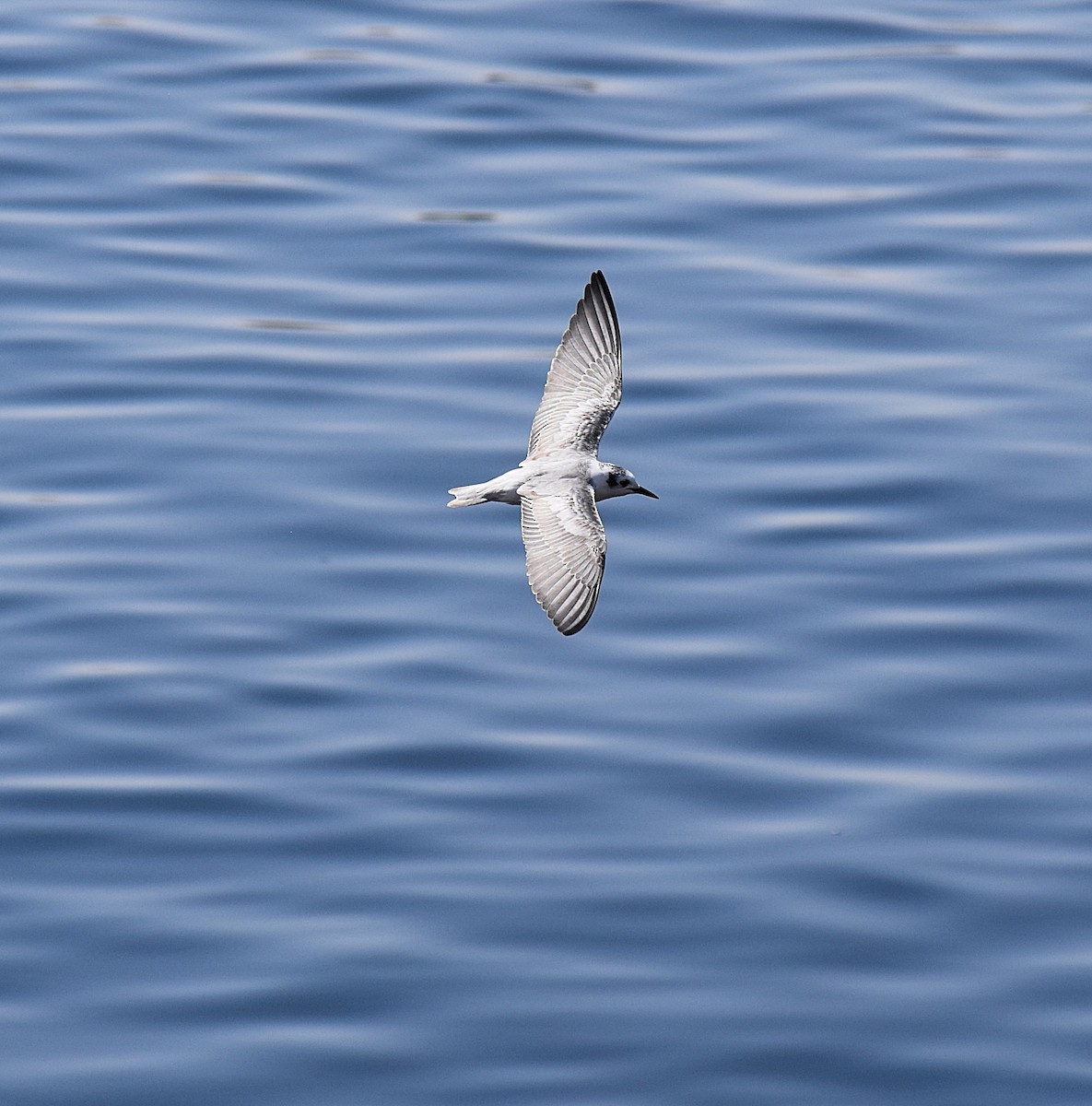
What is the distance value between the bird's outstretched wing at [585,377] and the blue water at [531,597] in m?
2.06

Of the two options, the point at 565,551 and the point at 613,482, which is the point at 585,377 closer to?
the point at 613,482

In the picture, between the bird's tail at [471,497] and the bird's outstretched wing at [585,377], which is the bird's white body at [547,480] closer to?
the bird's tail at [471,497]

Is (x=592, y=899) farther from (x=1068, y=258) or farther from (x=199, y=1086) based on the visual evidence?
(x=1068, y=258)

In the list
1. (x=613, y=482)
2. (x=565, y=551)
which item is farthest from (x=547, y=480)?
(x=565, y=551)

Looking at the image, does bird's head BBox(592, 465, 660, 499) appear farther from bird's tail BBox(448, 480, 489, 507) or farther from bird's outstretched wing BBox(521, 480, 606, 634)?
bird's tail BBox(448, 480, 489, 507)

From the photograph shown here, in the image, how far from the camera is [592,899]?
15000mm

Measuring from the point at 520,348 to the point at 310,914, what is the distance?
7.58 meters

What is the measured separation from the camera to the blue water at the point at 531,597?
557 inches

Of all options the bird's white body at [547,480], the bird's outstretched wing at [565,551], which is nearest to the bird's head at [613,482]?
the bird's white body at [547,480]

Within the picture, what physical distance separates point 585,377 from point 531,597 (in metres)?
2.30

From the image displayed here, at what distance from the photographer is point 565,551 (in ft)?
45.7

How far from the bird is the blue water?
2122 mm

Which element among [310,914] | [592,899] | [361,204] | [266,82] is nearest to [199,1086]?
[310,914]

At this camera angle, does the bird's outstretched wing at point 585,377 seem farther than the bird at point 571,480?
Yes
